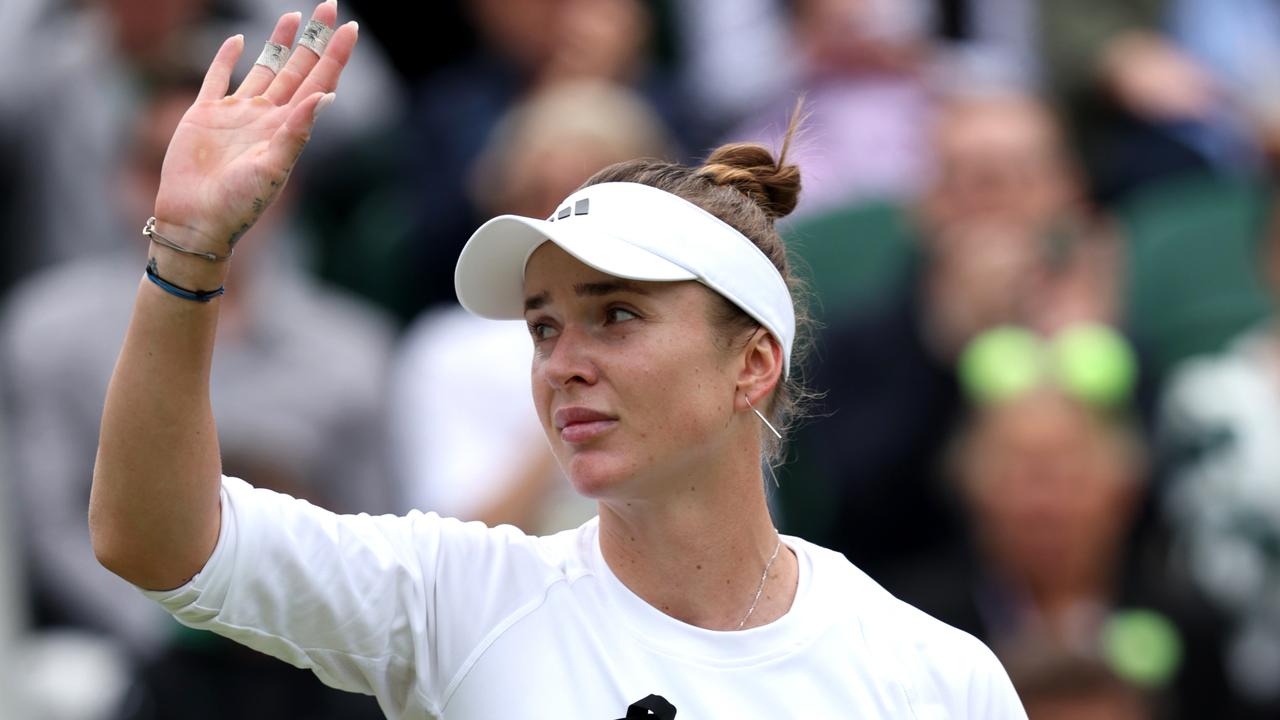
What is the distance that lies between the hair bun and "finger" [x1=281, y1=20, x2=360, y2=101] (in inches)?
28.6

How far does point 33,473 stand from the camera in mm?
5660

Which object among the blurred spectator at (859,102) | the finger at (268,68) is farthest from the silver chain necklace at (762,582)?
the blurred spectator at (859,102)

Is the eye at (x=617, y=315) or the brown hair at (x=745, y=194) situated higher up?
the brown hair at (x=745, y=194)

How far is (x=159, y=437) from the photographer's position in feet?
8.43

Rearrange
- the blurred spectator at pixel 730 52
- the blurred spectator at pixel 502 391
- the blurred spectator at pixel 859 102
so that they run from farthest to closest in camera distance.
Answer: the blurred spectator at pixel 730 52 < the blurred spectator at pixel 859 102 < the blurred spectator at pixel 502 391

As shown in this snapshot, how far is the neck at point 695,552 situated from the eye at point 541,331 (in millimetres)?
284

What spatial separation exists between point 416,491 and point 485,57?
2251 millimetres

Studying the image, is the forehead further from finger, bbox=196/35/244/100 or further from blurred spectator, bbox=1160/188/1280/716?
blurred spectator, bbox=1160/188/1280/716

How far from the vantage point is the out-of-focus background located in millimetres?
5496

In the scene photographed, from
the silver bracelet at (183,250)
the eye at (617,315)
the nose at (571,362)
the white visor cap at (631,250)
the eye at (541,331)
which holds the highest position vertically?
the white visor cap at (631,250)

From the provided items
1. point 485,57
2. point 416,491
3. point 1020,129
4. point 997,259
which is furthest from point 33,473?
point 1020,129

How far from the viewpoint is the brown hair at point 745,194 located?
313 centimetres

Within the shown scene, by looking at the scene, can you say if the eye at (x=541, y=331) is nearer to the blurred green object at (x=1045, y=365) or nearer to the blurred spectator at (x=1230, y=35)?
the blurred green object at (x=1045, y=365)

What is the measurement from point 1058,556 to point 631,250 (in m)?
3.00
